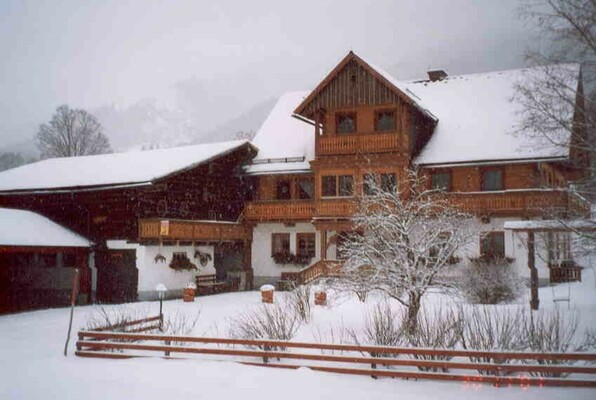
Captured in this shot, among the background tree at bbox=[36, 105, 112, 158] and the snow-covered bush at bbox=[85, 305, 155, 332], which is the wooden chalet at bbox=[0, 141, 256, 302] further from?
the background tree at bbox=[36, 105, 112, 158]

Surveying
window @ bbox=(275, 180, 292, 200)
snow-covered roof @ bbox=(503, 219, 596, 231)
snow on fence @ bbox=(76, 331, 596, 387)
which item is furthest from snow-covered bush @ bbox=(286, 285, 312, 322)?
window @ bbox=(275, 180, 292, 200)

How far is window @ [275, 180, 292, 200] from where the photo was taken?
32438 mm

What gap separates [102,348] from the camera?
1443cm

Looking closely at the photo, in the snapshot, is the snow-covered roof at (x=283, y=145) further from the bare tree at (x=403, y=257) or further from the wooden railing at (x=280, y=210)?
the bare tree at (x=403, y=257)

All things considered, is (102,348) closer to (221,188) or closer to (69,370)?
(69,370)

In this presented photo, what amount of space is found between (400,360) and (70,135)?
53.7m

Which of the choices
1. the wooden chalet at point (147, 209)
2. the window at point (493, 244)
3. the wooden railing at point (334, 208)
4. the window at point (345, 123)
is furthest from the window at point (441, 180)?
the wooden chalet at point (147, 209)

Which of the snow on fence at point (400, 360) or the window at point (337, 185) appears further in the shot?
the window at point (337, 185)

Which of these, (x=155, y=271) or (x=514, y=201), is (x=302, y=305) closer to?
(x=155, y=271)

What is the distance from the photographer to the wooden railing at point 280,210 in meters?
30.0

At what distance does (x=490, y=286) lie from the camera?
20375 mm

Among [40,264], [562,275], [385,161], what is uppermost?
[385,161]

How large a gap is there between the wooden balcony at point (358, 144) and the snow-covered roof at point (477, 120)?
1.66m

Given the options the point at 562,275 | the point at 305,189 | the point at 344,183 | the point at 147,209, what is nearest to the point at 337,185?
the point at 344,183
